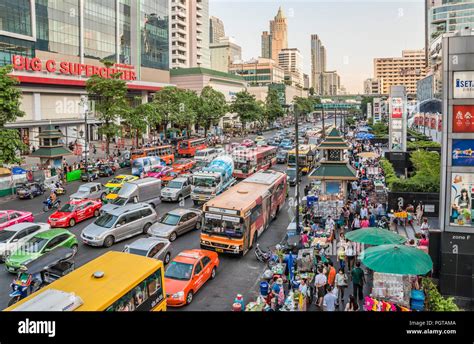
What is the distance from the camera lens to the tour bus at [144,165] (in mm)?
35812

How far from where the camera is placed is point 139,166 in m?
36.5

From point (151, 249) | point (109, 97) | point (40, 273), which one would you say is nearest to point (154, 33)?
point (109, 97)

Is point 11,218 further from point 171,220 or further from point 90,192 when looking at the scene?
point 171,220

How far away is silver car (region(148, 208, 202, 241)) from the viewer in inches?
773

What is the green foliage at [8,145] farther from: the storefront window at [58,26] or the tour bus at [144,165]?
the storefront window at [58,26]

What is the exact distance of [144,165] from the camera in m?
36.9

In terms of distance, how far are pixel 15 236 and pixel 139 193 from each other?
9.42 m

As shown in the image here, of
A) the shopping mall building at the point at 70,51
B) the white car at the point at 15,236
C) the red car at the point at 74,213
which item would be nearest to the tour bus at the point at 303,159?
the red car at the point at 74,213

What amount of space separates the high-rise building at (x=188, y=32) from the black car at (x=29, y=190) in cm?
7380

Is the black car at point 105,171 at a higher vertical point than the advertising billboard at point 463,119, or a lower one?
lower

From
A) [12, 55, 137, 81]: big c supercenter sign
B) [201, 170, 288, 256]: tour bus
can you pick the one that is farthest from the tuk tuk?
[12, 55, 137, 81]: big c supercenter sign

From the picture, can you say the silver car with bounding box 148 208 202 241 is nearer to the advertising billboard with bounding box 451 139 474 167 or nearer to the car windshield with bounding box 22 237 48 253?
the car windshield with bounding box 22 237 48 253

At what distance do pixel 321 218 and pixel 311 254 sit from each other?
689cm

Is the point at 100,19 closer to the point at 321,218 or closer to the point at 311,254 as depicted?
the point at 321,218
